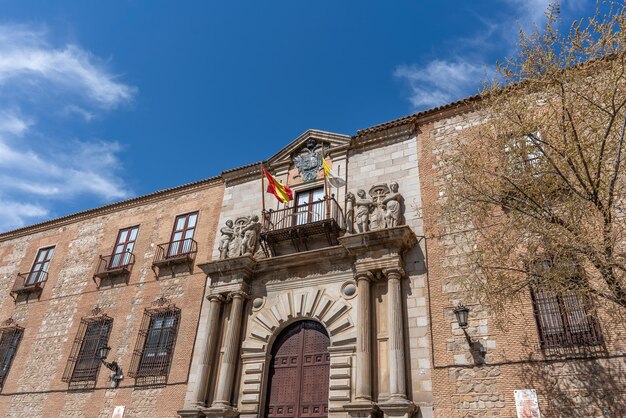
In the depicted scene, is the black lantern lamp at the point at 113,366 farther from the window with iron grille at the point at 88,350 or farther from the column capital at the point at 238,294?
the column capital at the point at 238,294

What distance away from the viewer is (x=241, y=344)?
41.2ft

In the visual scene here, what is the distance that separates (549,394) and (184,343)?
9.31m

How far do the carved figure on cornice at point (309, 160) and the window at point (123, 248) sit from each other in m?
6.69

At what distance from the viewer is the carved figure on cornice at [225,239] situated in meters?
14.1

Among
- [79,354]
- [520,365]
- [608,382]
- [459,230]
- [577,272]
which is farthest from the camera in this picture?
[79,354]

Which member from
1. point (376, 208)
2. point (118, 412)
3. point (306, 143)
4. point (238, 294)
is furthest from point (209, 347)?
point (306, 143)

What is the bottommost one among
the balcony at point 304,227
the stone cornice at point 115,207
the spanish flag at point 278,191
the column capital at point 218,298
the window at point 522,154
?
the column capital at point 218,298

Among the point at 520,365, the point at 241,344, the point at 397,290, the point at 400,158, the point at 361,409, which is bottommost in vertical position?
the point at 361,409

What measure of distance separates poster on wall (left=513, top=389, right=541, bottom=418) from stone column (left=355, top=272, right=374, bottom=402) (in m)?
2.91

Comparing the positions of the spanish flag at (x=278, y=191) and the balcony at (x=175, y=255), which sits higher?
the spanish flag at (x=278, y=191)

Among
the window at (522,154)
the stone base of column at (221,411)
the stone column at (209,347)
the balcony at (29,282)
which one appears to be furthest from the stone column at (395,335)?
the balcony at (29,282)

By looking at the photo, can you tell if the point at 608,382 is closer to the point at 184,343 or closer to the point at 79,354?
the point at 184,343

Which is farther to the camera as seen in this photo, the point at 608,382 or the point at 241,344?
the point at 241,344

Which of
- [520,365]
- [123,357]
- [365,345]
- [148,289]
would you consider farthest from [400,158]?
[123,357]
